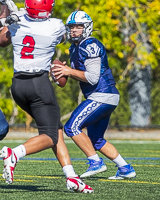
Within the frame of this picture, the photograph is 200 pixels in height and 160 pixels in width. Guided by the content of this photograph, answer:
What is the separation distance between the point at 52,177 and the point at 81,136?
0.62 metres

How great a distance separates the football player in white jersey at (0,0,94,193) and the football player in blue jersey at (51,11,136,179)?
2.75ft

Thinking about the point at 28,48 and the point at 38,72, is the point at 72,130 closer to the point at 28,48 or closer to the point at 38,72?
the point at 38,72

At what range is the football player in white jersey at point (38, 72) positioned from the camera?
4488 millimetres

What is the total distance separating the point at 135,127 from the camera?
46.1ft

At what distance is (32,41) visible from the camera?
178 inches

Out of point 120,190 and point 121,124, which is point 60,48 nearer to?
point 121,124

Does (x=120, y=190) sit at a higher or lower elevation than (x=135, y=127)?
higher

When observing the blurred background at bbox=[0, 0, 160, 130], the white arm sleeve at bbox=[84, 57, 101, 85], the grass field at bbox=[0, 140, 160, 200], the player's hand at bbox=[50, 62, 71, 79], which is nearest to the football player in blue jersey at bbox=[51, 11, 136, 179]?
the white arm sleeve at bbox=[84, 57, 101, 85]

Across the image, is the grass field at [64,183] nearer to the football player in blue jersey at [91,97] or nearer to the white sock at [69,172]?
the white sock at [69,172]

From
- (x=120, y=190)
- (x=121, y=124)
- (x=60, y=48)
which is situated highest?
(x=120, y=190)

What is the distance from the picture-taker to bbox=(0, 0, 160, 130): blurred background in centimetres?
1295

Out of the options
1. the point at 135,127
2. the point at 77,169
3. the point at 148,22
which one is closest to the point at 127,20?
the point at 148,22

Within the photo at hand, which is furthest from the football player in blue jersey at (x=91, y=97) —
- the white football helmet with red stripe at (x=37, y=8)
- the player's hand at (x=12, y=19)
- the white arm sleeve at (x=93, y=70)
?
the player's hand at (x=12, y=19)

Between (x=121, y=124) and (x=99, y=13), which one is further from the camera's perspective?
(x=121, y=124)
